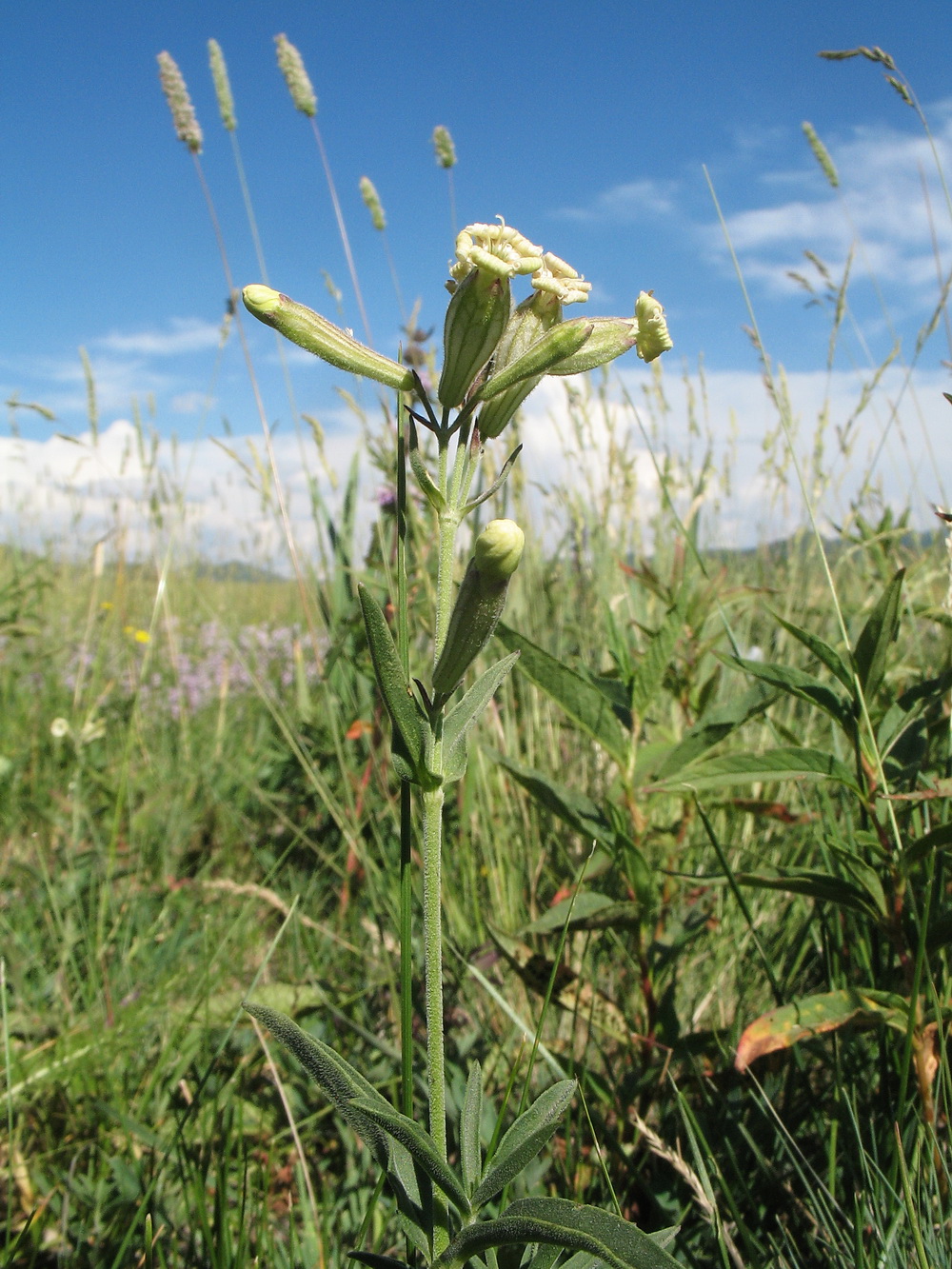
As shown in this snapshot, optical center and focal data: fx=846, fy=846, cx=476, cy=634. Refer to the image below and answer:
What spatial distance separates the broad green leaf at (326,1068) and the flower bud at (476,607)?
258mm

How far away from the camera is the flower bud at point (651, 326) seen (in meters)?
0.74

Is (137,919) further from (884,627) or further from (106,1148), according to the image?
(884,627)

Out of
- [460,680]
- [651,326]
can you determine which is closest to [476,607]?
[460,680]

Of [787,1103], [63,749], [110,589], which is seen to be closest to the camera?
[787,1103]

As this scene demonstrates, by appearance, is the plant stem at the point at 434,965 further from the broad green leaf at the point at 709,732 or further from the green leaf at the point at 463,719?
the broad green leaf at the point at 709,732

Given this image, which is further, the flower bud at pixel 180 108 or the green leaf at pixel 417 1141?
the flower bud at pixel 180 108

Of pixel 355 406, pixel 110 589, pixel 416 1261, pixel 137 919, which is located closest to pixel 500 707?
pixel 355 406

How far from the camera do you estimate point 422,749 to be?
65cm

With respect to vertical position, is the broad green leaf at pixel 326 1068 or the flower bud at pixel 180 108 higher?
the flower bud at pixel 180 108

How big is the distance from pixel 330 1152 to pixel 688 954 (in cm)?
64

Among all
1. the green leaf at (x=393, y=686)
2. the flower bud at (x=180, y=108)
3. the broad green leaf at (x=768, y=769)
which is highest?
the flower bud at (x=180, y=108)

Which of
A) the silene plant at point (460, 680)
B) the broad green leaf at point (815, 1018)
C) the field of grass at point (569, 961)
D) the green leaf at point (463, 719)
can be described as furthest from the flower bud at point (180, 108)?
the broad green leaf at point (815, 1018)

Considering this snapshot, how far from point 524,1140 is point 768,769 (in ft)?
1.78

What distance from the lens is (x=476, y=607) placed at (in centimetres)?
63
